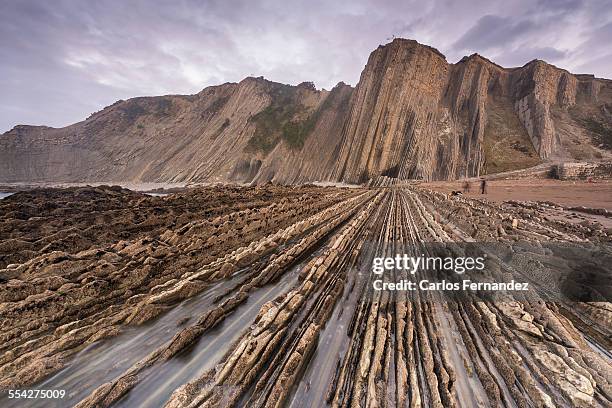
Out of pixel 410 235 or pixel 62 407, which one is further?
pixel 410 235

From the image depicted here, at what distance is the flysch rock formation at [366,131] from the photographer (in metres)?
56.9

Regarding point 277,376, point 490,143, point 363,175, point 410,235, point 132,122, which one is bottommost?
point 277,376

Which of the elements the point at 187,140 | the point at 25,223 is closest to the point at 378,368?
the point at 25,223

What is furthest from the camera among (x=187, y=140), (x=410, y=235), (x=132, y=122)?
(x=132, y=122)

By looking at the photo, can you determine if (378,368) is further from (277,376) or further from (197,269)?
(197,269)

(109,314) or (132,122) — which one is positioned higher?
(132,122)

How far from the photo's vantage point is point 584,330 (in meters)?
5.77

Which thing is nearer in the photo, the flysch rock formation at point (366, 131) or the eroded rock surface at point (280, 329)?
the eroded rock surface at point (280, 329)

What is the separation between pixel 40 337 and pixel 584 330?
464 inches

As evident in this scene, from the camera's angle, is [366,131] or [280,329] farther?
[366,131]

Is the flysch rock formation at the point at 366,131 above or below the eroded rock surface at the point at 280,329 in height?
above

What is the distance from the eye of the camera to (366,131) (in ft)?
191

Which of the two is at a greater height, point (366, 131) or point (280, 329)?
point (366, 131)

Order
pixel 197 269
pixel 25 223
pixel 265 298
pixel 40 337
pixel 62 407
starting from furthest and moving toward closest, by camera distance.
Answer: pixel 25 223 → pixel 197 269 → pixel 265 298 → pixel 40 337 → pixel 62 407
